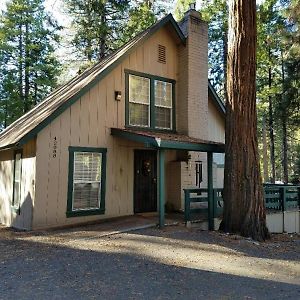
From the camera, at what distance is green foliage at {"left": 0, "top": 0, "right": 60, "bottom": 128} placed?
2444 centimetres

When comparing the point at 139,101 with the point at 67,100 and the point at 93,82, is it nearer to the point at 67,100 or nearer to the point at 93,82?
the point at 93,82

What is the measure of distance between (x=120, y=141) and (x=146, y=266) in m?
5.45

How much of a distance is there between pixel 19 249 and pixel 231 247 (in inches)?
172

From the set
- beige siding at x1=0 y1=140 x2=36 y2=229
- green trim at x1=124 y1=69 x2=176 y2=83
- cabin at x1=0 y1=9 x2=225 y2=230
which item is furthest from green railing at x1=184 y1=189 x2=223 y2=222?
green trim at x1=124 y1=69 x2=176 y2=83

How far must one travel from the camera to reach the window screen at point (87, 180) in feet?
32.8

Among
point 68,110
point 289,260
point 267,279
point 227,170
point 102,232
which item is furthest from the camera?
point 68,110

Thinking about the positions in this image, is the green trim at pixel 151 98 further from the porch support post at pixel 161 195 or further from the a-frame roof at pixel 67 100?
the porch support post at pixel 161 195

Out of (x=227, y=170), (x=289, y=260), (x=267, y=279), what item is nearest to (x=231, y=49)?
(x=227, y=170)

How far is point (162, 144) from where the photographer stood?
9016mm

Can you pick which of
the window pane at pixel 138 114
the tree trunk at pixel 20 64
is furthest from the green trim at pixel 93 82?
the tree trunk at pixel 20 64

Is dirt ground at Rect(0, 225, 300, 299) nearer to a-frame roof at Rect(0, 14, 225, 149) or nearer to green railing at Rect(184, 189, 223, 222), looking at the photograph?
green railing at Rect(184, 189, 223, 222)

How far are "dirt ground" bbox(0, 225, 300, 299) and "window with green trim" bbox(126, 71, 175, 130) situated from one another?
4.11 metres

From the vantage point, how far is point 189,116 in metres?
12.1

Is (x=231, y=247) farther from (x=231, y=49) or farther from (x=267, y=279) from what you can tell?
(x=231, y=49)
